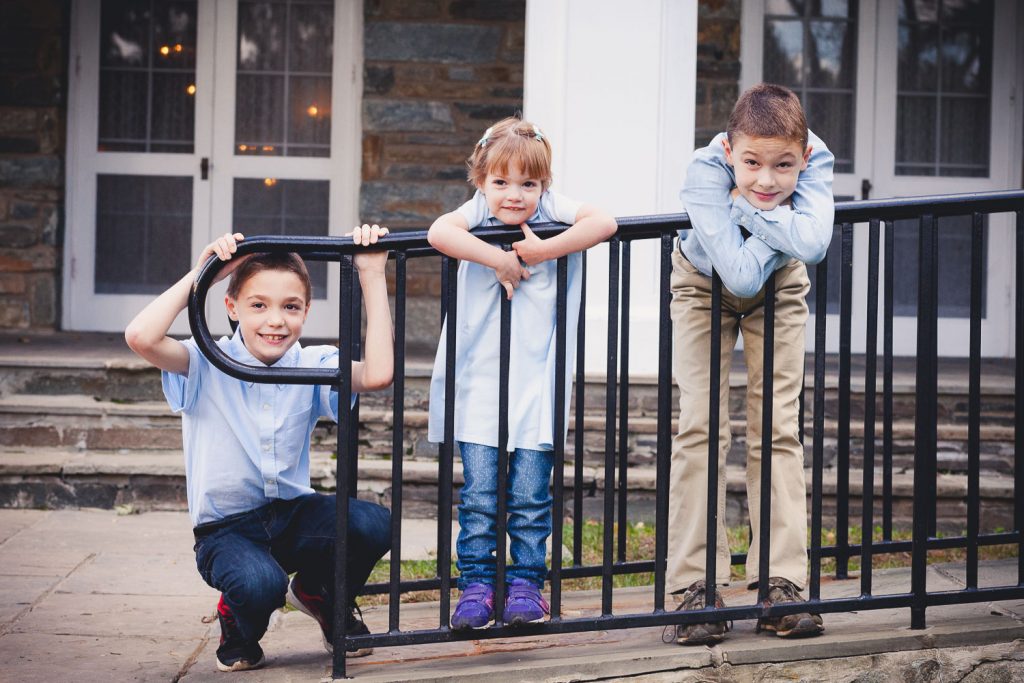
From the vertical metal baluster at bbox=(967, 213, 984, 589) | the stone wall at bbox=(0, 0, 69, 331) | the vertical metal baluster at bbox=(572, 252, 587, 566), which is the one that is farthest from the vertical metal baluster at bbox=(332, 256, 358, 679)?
the stone wall at bbox=(0, 0, 69, 331)

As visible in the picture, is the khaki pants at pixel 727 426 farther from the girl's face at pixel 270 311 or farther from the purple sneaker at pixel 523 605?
the girl's face at pixel 270 311

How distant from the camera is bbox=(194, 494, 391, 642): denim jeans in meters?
2.69

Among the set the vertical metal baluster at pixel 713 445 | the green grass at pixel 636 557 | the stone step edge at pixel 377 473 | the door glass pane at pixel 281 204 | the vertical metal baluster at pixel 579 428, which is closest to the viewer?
the vertical metal baluster at pixel 713 445

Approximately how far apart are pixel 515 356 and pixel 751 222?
662 millimetres

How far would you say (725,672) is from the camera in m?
2.74

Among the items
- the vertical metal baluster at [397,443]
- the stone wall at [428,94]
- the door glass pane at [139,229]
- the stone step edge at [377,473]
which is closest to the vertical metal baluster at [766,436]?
the vertical metal baluster at [397,443]

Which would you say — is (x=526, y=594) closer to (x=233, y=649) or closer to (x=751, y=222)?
(x=233, y=649)

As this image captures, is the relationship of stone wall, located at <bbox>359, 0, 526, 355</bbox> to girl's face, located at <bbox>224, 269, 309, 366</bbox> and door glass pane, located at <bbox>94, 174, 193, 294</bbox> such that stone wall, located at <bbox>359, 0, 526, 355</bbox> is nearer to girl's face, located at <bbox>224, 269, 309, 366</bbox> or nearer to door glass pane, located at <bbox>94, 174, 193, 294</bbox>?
door glass pane, located at <bbox>94, 174, 193, 294</bbox>

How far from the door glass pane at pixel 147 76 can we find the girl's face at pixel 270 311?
183 inches

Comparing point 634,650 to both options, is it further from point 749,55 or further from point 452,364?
point 749,55

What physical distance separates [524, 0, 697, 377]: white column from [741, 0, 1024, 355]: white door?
2163mm

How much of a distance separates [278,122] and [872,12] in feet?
12.2

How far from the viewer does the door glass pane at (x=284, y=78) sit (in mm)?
7047

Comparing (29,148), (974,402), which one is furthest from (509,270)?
(29,148)
